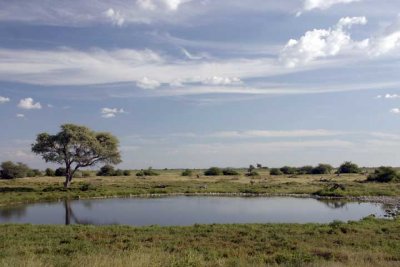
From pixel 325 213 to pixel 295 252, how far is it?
72.2 feet

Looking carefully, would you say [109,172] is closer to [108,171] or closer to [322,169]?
[108,171]

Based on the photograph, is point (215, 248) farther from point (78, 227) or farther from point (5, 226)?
point (5, 226)

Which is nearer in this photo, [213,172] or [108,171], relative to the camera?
[213,172]

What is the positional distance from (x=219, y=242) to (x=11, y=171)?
79091mm

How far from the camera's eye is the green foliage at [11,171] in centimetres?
9106

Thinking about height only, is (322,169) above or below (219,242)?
above

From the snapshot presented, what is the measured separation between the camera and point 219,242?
21859mm

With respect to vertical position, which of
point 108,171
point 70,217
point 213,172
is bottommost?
point 70,217

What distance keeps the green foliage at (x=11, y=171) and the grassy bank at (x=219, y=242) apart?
67.5 metres

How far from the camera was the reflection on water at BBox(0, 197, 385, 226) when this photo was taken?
35281 mm

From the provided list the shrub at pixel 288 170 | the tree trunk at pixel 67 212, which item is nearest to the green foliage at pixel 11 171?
→ the tree trunk at pixel 67 212

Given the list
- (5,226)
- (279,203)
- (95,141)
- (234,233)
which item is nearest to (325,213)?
(279,203)

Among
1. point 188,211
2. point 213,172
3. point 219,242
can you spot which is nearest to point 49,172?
point 213,172

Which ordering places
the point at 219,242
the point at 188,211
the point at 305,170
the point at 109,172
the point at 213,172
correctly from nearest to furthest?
the point at 219,242
the point at 188,211
the point at 213,172
the point at 109,172
the point at 305,170
